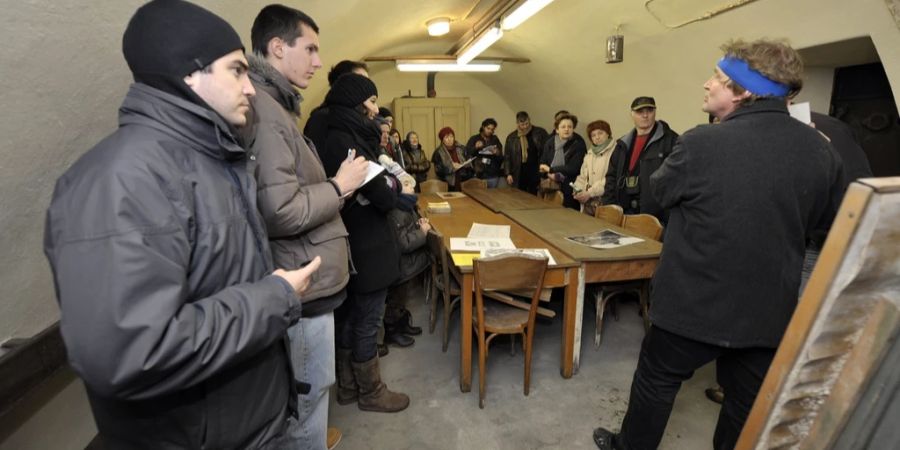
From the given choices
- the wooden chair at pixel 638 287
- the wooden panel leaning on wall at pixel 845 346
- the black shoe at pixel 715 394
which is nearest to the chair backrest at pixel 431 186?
the wooden chair at pixel 638 287

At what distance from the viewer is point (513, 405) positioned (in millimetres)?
2219

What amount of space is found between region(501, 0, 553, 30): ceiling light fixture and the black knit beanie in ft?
8.96

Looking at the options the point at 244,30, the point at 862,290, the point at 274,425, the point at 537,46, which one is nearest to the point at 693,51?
the point at 537,46

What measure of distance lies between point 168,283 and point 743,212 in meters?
1.46

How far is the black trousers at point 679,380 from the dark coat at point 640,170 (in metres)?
1.66

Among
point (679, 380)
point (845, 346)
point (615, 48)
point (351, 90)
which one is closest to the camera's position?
point (845, 346)

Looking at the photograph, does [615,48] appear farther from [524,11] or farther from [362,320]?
[362,320]

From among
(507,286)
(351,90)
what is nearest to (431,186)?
(507,286)

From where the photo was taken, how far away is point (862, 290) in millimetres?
570

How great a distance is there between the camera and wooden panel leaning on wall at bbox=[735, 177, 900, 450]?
21.0 inches

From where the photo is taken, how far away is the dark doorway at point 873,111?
2766 millimetres

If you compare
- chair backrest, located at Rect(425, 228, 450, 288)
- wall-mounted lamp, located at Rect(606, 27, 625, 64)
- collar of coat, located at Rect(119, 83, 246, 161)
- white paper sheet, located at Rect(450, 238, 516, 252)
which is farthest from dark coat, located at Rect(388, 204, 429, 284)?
wall-mounted lamp, located at Rect(606, 27, 625, 64)

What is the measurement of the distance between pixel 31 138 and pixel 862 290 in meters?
1.67

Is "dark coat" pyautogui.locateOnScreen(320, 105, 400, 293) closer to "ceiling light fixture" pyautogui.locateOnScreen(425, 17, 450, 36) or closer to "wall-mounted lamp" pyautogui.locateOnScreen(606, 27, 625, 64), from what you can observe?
"wall-mounted lamp" pyautogui.locateOnScreen(606, 27, 625, 64)
